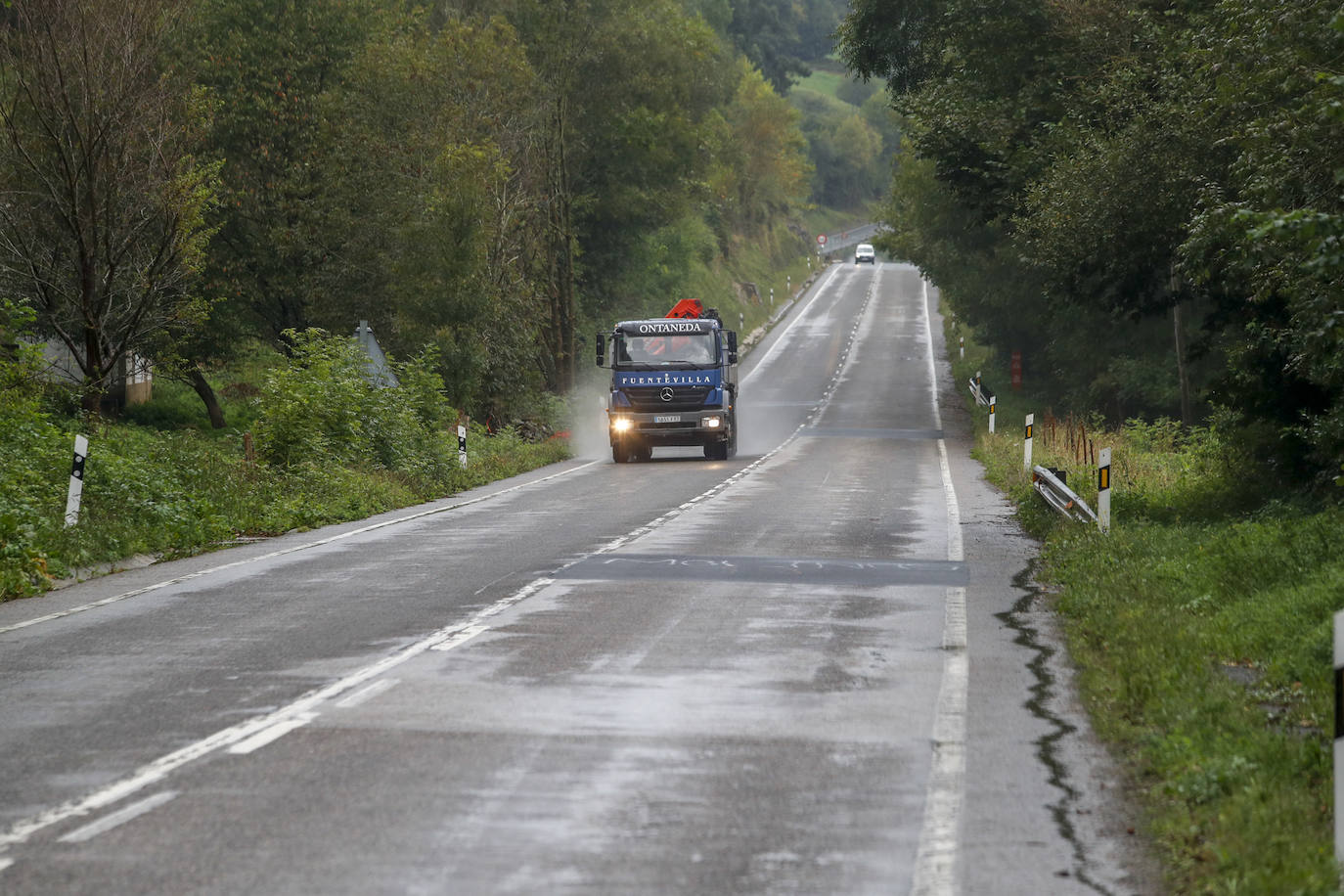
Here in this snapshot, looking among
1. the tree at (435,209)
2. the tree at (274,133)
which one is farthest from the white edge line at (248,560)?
the tree at (274,133)

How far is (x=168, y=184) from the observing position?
25.7 metres

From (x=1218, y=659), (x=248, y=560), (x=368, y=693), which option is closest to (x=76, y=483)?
(x=248, y=560)

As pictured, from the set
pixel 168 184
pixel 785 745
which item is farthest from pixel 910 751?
pixel 168 184

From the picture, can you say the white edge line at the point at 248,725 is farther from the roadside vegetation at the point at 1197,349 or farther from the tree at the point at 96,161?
the tree at the point at 96,161

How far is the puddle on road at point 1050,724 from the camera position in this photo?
6000 mm

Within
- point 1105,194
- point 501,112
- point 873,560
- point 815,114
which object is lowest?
point 873,560

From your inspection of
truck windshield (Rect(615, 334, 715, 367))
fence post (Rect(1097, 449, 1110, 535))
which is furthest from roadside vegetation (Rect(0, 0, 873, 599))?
fence post (Rect(1097, 449, 1110, 535))

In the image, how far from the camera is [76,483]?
17.2 m

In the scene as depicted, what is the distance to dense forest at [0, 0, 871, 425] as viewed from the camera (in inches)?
984

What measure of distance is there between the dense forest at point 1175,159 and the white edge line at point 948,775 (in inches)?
124

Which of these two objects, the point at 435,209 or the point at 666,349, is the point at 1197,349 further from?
the point at 435,209

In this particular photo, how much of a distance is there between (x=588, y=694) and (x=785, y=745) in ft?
5.27

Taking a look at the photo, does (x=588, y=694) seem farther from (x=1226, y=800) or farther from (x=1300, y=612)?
(x=1300, y=612)

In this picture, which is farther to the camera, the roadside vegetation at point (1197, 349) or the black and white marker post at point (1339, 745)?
the roadside vegetation at point (1197, 349)
